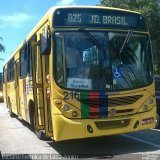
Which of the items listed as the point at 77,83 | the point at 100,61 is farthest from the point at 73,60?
the point at 100,61

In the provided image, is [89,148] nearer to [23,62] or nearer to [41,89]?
[41,89]

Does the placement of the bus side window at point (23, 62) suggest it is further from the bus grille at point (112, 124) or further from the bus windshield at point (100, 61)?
the bus grille at point (112, 124)

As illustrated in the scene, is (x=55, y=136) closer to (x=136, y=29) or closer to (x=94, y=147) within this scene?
(x=94, y=147)

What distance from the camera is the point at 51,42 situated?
10219 mm

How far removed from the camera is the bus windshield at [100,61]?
10.2 m

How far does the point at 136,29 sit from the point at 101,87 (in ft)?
5.96

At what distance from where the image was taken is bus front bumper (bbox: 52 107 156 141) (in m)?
9.91

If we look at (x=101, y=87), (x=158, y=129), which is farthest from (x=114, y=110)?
(x=158, y=129)

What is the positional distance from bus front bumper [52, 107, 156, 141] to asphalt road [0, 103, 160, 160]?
0.51 m

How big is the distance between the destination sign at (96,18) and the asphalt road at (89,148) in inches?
117

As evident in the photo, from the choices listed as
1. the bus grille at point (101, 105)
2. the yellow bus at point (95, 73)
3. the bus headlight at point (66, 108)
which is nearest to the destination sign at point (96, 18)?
the yellow bus at point (95, 73)

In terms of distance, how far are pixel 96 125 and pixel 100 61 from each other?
4.83 feet

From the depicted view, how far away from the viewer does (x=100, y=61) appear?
10.4 metres

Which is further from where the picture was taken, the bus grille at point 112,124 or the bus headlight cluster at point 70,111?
the bus grille at point 112,124
